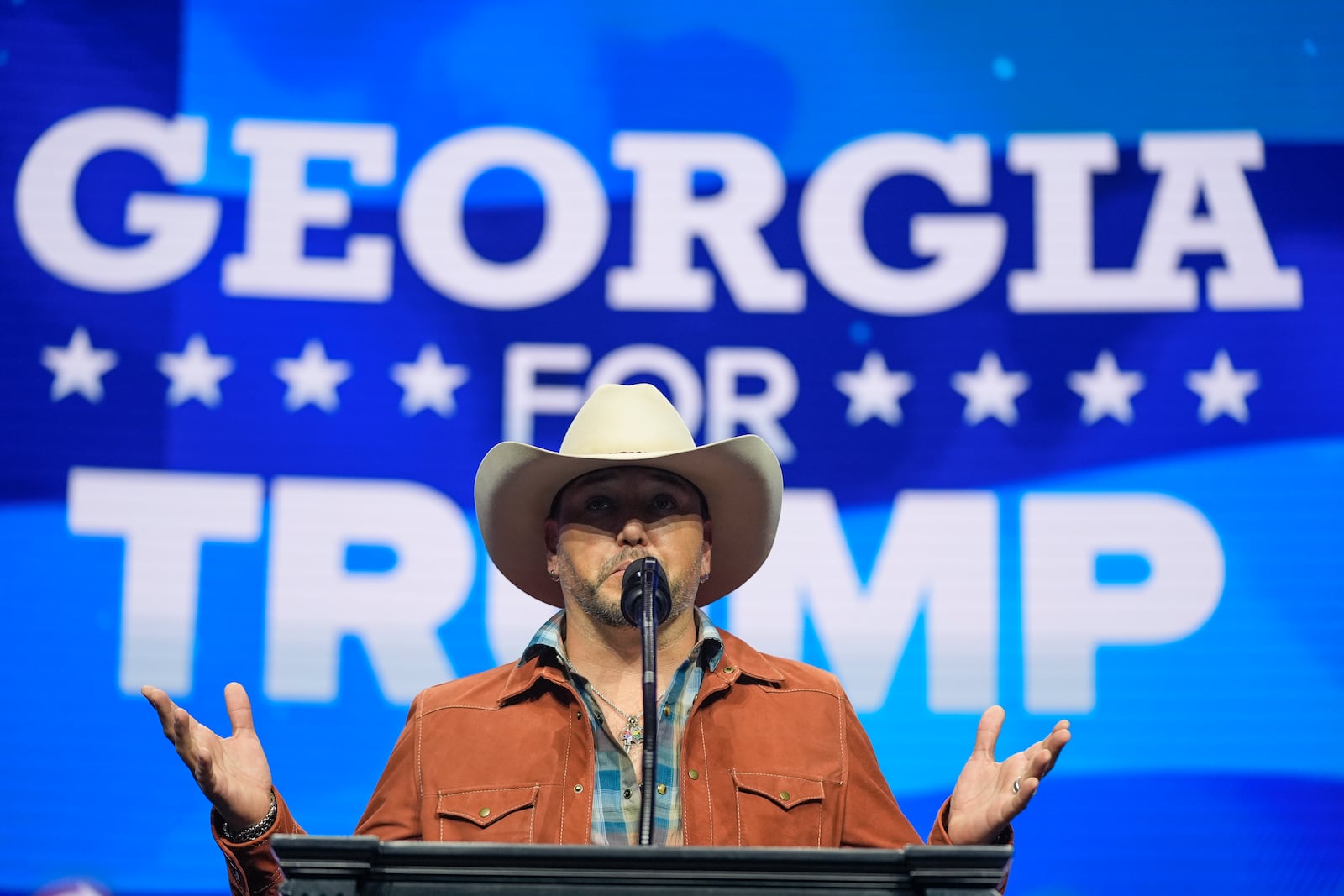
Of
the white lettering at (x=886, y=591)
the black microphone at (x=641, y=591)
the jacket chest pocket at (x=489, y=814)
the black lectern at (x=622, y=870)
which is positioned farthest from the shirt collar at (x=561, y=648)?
the white lettering at (x=886, y=591)

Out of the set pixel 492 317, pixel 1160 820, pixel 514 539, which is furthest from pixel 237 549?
pixel 1160 820

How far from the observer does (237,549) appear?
383 cm

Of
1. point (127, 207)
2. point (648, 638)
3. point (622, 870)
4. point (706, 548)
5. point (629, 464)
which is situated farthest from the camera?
point (127, 207)

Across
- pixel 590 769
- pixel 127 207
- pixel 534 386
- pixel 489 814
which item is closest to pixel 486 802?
pixel 489 814

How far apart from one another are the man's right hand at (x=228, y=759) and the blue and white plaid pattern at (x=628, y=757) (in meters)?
0.49

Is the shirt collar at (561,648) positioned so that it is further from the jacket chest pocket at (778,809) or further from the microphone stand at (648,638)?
the microphone stand at (648,638)

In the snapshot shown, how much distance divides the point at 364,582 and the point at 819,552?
1.20 m

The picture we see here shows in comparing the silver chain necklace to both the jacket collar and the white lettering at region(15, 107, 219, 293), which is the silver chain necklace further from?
the white lettering at region(15, 107, 219, 293)

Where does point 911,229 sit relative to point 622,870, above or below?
above

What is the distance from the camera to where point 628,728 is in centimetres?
250

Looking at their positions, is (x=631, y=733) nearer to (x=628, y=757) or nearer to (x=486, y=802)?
(x=628, y=757)

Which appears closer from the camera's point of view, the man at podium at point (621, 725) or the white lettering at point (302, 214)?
the man at podium at point (621, 725)

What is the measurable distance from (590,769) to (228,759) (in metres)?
0.58

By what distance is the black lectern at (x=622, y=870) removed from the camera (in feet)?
5.10
